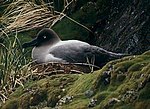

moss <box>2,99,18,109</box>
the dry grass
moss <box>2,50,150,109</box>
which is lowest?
the dry grass

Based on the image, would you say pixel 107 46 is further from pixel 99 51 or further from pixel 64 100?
pixel 64 100

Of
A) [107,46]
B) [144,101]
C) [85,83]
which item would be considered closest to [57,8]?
[107,46]

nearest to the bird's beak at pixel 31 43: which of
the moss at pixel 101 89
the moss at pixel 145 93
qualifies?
the moss at pixel 101 89

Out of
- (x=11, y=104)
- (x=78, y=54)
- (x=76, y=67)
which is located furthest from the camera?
(x=78, y=54)

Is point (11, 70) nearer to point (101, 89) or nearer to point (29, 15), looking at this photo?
point (29, 15)

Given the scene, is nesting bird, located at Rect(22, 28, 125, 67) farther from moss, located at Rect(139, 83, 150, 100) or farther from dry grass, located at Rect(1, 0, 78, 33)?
moss, located at Rect(139, 83, 150, 100)

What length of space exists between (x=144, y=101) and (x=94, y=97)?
2.02 ft

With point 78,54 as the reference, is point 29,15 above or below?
above

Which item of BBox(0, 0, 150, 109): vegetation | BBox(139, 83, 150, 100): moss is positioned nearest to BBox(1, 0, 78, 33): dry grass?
BBox(0, 0, 150, 109): vegetation

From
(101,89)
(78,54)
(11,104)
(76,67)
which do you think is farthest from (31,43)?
(101,89)

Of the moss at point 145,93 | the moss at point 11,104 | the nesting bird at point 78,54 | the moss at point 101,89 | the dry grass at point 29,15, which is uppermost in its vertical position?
the moss at point 145,93

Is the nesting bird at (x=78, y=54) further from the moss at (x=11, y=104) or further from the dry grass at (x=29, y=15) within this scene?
the moss at (x=11, y=104)

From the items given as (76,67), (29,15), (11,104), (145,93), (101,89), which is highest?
Answer: (145,93)

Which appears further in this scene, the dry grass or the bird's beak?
the dry grass
